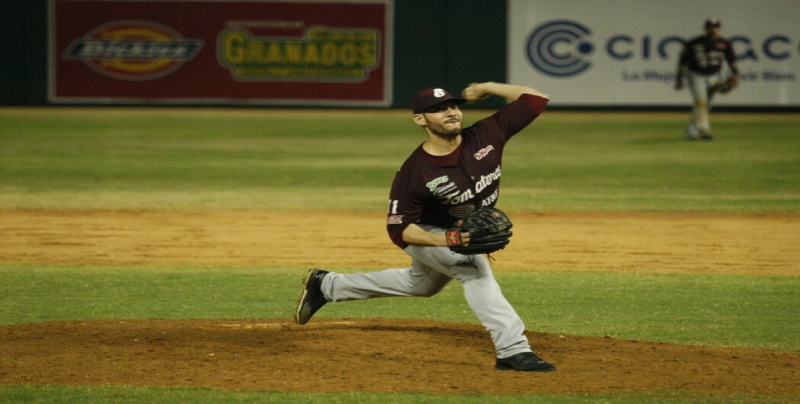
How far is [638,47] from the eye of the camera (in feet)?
78.5

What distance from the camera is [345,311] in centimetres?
721

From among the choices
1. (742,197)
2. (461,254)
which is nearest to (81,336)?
(461,254)

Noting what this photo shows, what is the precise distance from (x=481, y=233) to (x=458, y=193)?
35 centimetres

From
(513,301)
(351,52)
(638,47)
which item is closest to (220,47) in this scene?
(351,52)

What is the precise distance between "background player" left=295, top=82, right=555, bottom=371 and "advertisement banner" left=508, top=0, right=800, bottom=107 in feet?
62.4

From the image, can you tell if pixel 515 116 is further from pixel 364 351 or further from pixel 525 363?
pixel 364 351

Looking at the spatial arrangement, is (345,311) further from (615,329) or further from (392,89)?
(392,89)

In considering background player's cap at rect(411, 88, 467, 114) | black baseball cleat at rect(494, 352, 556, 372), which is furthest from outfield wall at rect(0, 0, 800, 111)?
black baseball cleat at rect(494, 352, 556, 372)

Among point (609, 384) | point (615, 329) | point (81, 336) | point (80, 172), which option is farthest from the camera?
point (80, 172)

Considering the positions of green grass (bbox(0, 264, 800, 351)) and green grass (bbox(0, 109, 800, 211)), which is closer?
green grass (bbox(0, 264, 800, 351))

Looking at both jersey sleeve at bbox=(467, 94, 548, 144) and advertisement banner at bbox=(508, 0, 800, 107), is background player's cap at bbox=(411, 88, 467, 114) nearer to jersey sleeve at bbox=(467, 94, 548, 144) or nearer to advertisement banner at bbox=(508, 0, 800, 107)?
jersey sleeve at bbox=(467, 94, 548, 144)

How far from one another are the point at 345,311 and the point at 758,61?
61.8ft

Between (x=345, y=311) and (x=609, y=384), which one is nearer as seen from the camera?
(x=609, y=384)

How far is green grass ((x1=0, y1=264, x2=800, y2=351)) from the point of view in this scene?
656 cm
